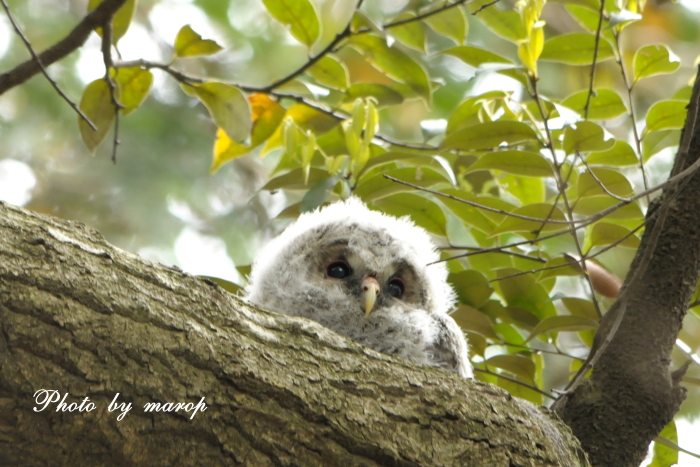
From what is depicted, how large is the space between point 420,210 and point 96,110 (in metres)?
1.25

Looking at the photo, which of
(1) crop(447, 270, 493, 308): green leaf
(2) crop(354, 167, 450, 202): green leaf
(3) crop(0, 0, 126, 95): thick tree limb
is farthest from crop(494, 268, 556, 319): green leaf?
(3) crop(0, 0, 126, 95): thick tree limb

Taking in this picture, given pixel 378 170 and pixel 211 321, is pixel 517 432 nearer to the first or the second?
pixel 211 321

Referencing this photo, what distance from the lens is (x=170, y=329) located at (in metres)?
1.57

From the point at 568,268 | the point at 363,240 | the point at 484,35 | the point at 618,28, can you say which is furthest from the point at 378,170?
the point at 484,35

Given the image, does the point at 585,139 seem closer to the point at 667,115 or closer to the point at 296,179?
the point at 667,115

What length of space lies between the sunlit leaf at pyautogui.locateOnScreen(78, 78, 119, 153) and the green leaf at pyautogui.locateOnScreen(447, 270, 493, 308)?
4.56 ft

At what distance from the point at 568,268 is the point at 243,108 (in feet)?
4.19

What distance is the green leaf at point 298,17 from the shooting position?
8.53 ft

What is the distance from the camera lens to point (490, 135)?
2.38 meters

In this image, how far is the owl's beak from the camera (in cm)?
242

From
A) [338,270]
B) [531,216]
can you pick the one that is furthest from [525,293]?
[338,270]

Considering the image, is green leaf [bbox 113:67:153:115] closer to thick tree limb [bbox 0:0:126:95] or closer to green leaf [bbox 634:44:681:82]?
thick tree limb [bbox 0:0:126:95]

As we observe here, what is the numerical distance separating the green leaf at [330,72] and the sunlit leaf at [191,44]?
0.37 metres

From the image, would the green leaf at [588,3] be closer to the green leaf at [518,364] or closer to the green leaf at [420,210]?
the green leaf at [420,210]
